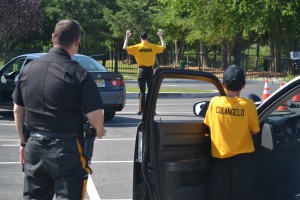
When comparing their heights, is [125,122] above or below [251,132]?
below

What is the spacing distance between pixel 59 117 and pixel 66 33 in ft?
2.03

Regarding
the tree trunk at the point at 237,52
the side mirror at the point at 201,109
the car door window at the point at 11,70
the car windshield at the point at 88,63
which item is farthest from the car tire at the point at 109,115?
the tree trunk at the point at 237,52

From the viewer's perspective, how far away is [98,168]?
921cm

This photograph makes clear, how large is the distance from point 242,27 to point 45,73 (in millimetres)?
37550

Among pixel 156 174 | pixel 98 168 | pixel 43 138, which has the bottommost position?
pixel 98 168

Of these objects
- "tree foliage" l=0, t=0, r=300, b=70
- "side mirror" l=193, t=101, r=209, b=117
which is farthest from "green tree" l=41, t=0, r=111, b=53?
"side mirror" l=193, t=101, r=209, b=117

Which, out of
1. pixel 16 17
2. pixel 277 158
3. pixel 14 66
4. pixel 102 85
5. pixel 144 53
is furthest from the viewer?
pixel 16 17

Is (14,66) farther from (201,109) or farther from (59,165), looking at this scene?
(59,165)

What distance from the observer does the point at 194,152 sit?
5172mm

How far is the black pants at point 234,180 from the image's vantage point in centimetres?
504

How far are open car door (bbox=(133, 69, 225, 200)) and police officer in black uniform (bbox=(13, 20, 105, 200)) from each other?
1.26ft

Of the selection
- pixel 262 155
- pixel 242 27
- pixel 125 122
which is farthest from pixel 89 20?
pixel 262 155

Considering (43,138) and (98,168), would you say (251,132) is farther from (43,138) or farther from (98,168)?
(98,168)

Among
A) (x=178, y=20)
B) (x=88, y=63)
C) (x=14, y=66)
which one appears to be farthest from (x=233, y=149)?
(x=178, y=20)
